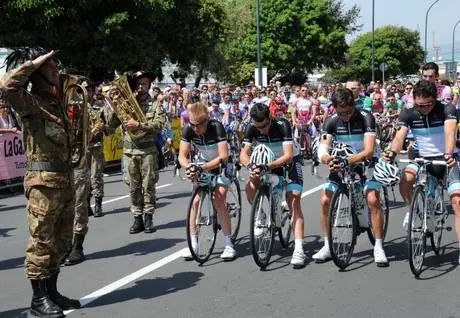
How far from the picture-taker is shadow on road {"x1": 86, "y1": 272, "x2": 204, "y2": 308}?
5668mm

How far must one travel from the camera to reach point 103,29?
28047 millimetres

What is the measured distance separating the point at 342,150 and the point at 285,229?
1396 mm

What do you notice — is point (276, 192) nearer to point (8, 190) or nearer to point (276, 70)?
point (8, 190)

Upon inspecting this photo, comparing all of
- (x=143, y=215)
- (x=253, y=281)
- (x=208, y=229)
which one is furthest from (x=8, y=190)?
(x=253, y=281)

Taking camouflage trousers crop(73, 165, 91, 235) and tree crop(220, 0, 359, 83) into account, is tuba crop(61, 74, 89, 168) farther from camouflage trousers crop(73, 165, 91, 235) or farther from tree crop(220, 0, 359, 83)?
tree crop(220, 0, 359, 83)

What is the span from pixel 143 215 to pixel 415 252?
3.87 metres

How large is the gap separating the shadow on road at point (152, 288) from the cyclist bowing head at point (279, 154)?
42.9 inches

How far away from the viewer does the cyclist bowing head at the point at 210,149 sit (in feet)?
22.1

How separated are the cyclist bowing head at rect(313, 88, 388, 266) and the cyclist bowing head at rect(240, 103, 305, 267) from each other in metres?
0.28

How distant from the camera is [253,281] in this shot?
605 centimetres

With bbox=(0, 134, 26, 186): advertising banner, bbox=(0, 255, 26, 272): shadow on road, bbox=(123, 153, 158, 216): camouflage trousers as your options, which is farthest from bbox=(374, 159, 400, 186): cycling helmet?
bbox=(0, 134, 26, 186): advertising banner

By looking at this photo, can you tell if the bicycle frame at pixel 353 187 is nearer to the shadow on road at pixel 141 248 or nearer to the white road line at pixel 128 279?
the white road line at pixel 128 279

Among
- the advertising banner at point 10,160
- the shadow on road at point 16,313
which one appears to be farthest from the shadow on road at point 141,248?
the advertising banner at point 10,160

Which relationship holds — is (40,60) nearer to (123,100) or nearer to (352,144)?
(352,144)
